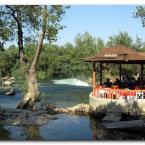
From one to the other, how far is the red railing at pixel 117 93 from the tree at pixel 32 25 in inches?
105

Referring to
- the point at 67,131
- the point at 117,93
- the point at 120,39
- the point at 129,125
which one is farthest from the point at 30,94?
the point at 120,39

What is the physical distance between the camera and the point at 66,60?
18.4m

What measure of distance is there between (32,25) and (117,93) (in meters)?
4.16

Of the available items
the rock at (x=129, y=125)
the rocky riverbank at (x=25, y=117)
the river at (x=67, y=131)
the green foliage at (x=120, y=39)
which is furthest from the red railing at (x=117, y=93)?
the green foliage at (x=120, y=39)

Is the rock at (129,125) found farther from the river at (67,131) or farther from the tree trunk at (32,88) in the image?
the tree trunk at (32,88)

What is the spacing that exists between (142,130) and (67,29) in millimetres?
4171

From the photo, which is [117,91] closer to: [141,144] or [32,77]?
[32,77]

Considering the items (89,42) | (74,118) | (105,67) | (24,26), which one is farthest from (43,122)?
(105,67)

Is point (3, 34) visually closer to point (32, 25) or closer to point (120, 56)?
point (32, 25)

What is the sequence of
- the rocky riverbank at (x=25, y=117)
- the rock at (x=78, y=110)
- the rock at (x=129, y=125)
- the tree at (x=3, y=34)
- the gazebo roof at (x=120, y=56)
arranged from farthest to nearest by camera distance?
the rock at (x=78, y=110) → the tree at (x=3, y=34) → the gazebo roof at (x=120, y=56) → the rocky riverbank at (x=25, y=117) → the rock at (x=129, y=125)

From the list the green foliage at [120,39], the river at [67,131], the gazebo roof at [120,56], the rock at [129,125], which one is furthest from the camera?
the green foliage at [120,39]

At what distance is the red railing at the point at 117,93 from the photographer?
49.7 feet

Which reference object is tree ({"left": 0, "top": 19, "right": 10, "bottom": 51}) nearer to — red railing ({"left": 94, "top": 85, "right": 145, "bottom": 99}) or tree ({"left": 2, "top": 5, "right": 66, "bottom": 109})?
tree ({"left": 2, "top": 5, "right": 66, "bottom": 109})

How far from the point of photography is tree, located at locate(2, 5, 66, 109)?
1620 centimetres
